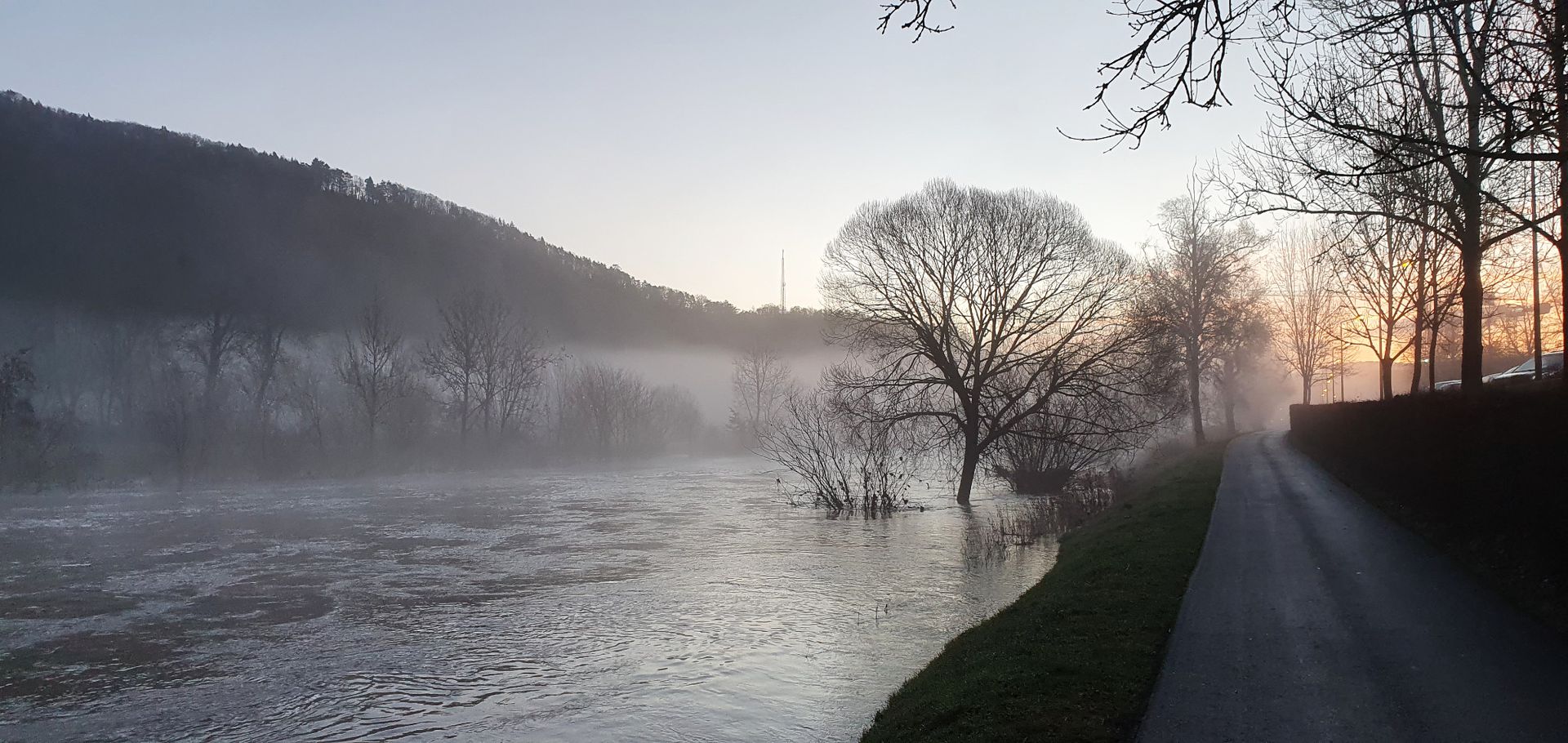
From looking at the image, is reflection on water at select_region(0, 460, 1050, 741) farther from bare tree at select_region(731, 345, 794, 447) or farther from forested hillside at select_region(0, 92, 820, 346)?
bare tree at select_region(731, 345, 794, 447)

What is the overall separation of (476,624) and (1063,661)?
28.9 ft

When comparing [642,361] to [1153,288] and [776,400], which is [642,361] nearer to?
[776,400]

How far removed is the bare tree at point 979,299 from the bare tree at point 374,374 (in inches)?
1278

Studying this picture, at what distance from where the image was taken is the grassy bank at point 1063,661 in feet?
21.8

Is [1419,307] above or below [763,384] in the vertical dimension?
above

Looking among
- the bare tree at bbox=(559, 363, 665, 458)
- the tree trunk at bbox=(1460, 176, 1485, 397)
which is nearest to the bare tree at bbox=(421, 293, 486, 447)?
the bare tree at bbox=(559, 363, 665, 458)

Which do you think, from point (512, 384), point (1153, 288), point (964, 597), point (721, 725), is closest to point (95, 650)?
point (721, 725)

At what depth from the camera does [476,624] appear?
43.8 ft

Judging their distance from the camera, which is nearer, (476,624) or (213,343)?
(476,624)

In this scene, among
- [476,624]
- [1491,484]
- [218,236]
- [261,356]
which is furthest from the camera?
[218,236]

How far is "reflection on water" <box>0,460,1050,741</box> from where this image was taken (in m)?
9.30

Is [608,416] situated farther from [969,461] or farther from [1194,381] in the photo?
[969,461]

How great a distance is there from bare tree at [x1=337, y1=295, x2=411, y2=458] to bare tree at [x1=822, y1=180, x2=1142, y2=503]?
3246 centimetres

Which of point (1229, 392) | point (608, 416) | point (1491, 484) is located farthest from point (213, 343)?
point (1229, 392)
